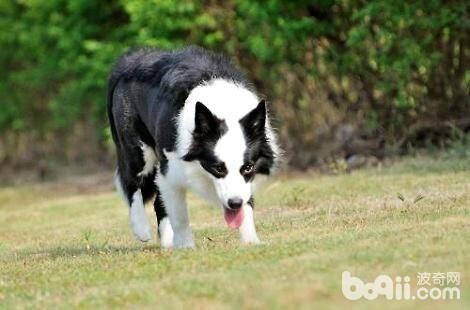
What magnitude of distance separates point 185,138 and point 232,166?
25.1 inches

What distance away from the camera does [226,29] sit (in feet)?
64.7

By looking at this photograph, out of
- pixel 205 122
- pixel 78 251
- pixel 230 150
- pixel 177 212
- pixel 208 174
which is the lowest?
pixel 78 251

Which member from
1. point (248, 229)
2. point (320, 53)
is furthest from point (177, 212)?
point (320, 53)

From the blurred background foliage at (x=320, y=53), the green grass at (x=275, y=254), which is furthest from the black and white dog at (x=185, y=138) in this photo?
the blurred background foliage at (x=320, y=53)

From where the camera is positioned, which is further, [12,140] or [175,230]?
[12,140]

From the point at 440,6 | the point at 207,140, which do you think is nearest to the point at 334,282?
the point at 207,140

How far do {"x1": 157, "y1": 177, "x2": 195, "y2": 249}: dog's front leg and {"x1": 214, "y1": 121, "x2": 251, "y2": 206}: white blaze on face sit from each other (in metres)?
0.96

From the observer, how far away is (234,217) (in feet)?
30.7

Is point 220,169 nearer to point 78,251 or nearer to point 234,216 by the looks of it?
point 234,216

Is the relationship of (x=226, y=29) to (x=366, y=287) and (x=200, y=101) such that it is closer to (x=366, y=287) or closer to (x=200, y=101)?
(x=200, y=101)

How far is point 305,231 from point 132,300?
3258 mm

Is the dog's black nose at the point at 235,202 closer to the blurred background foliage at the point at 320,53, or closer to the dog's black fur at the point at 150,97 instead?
the dog's black fur at the point at 150,97

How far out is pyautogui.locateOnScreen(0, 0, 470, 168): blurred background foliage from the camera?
17.6 meters

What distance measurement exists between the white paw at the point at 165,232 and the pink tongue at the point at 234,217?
1653 millimetres
